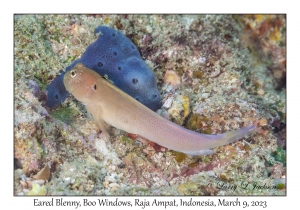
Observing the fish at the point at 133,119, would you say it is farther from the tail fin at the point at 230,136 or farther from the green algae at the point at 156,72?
the green algae at the point at 156,72

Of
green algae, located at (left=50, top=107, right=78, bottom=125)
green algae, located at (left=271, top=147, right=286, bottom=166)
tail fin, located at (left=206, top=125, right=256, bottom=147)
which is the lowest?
green algae, located at (left=271, top=147, right=286, bottom=166)

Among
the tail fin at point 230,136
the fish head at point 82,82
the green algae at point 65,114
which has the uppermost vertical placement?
the fish head at point 82,82

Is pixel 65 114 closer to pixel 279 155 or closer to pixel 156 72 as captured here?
pixel 156 72

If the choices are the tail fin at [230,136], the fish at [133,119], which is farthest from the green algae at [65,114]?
the tail fin at [230,136]

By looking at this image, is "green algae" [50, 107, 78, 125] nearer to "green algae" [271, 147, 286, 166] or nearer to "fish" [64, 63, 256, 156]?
"fish" [64, 63, 256, 156]

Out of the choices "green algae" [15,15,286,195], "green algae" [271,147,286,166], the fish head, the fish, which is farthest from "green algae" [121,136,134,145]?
"green algae" [271,147,286,166]

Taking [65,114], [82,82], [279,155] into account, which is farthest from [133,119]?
[279,155]
